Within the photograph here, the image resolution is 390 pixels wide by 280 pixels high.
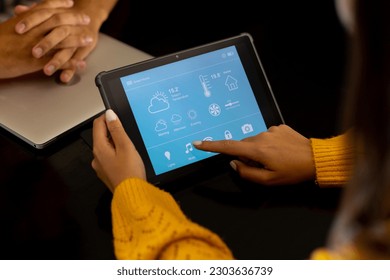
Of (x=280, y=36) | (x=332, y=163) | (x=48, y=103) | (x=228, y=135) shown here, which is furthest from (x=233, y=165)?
(x=280, y=36)

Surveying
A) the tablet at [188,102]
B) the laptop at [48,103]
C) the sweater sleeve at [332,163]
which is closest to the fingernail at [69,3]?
the laptop at [48,103]

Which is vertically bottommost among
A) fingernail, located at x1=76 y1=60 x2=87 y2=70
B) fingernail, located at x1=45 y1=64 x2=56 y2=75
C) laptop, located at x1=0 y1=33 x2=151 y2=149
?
laptop, located at x1=0 y1=33 x2=151 y2=149

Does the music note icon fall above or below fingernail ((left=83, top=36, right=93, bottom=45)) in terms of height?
below

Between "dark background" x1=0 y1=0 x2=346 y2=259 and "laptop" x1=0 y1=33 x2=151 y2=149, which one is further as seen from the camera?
"laptop" x1=0 y1=33 x2=151 y2=149

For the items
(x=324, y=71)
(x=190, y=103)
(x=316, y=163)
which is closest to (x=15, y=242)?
(x=190, y=103)

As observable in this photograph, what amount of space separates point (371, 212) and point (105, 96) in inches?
19.3

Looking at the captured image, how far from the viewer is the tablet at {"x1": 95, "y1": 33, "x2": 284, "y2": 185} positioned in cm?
89

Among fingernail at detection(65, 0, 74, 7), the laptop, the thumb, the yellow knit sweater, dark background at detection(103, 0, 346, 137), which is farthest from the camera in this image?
fingernail at detection(65, 0, 74, 7)

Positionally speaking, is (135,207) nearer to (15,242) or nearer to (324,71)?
(15,242)

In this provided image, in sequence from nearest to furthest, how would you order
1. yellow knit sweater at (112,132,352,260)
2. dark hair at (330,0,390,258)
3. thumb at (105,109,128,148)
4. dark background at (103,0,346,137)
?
dark hair at (330,0,390,258) < yellow knit sweater at (112,132,352,260) < thumb at (105,109,128,148) < dark background at (103,0,346,137)

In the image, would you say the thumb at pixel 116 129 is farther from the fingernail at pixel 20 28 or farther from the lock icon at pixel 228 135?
the fingernail at pixel 20 28

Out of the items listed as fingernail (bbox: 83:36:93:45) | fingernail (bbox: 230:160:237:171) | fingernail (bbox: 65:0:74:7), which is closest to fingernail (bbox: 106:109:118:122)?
fingernail (bbox: 230:160:237:171)

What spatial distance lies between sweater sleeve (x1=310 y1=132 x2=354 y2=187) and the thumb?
313 mm

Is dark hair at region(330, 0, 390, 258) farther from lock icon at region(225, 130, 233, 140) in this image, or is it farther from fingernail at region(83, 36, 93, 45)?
fingernail at region(83, 36, 93, 45)
